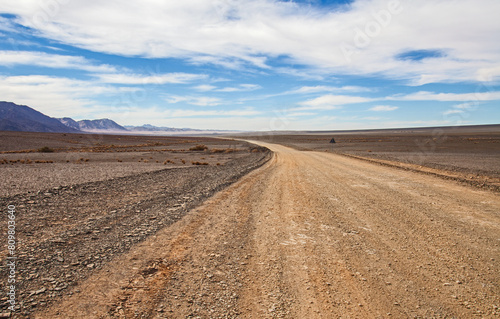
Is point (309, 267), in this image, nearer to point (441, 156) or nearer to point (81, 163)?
point (81, 163)

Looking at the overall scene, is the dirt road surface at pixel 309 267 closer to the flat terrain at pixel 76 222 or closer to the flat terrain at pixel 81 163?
the flat terrain at pixel 76 222

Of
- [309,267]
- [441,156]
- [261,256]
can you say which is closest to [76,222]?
[261,256]

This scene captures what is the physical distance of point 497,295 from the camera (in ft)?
12.9

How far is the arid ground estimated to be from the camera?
146 inches

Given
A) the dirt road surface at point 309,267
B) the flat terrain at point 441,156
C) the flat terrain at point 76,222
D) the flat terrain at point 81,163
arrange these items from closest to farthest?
the dirt road surface at point 309,267 < the flat terrain at point 76,222 < the flat terrain at point 81,163 < the flat terrain at point 441,156

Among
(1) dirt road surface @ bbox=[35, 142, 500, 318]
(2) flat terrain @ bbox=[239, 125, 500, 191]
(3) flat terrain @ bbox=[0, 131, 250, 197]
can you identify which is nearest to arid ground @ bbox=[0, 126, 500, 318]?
(1) dirt road surface @ bbox=[35, 142, 500, 318]

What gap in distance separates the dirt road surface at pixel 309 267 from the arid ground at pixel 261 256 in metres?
0.02

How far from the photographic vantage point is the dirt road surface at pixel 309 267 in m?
3.66

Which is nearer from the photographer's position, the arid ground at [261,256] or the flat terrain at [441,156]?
the arid ground at [261,256]

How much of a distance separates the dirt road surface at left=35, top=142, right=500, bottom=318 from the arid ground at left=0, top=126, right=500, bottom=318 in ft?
0.07

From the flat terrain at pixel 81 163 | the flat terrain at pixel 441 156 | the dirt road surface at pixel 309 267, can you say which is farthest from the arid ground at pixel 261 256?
the flat terrain at pixel 441 156

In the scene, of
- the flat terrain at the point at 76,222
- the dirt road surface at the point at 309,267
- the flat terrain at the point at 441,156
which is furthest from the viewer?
the flat terrain at the point at 441,156

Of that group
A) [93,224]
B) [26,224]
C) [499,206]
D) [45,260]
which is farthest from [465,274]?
[26,224]

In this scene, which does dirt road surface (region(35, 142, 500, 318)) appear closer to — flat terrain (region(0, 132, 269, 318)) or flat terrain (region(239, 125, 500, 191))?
flat terrain (region(0, 132, 269, 318))
